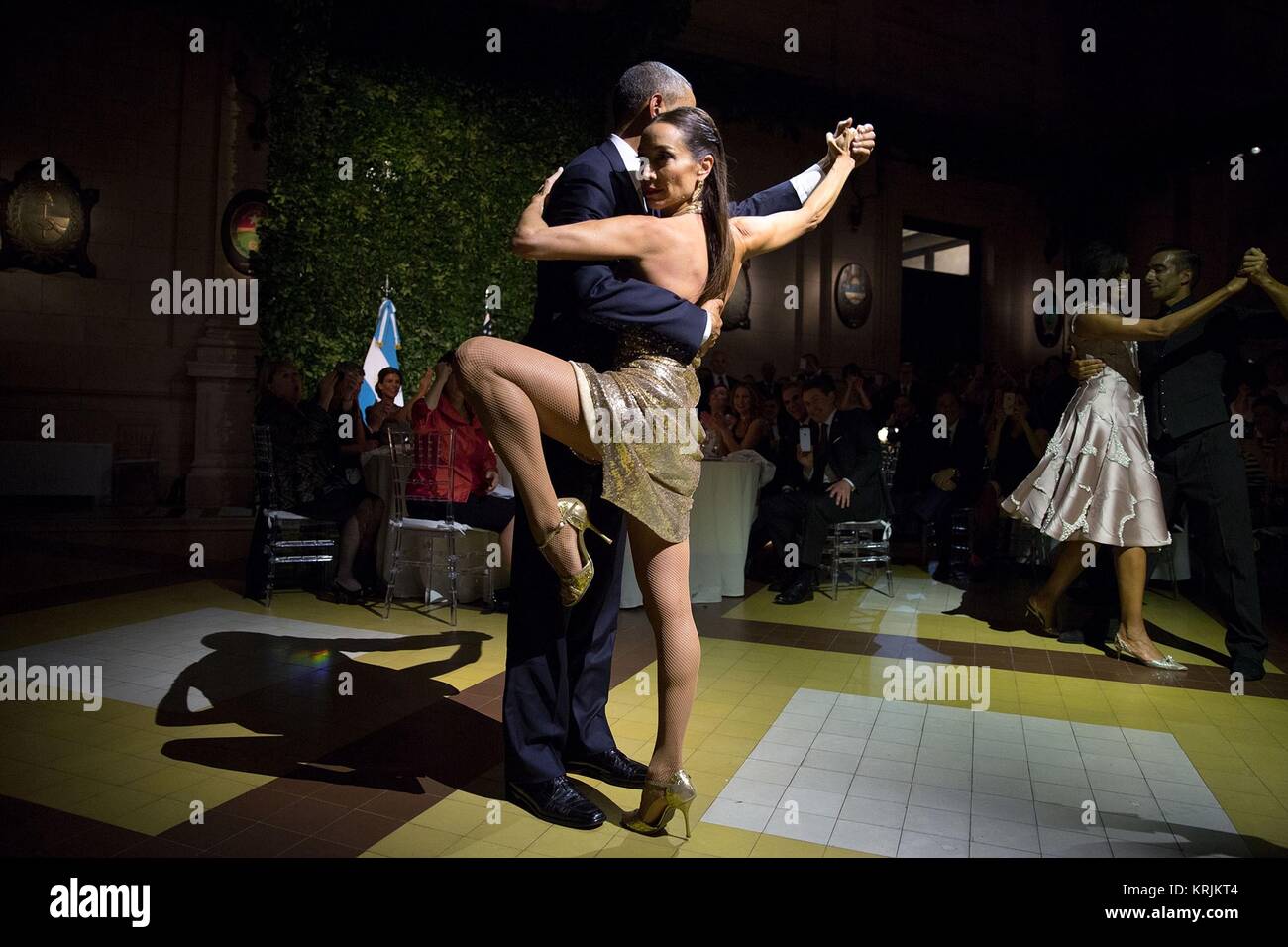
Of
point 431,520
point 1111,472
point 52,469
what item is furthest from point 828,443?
point 52,469

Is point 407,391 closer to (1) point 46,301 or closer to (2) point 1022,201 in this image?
(1) point 46,301

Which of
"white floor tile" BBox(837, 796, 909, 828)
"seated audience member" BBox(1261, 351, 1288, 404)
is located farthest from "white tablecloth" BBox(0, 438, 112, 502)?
"seated audience member" BBox(1261, 351, 1288, 404)

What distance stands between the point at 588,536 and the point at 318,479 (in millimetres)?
3676

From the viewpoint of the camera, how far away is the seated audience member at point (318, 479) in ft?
18.4

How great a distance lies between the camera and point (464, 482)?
5398mm

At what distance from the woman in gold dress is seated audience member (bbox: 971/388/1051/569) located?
210 inches

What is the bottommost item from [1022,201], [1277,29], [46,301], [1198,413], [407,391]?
[1198,413]

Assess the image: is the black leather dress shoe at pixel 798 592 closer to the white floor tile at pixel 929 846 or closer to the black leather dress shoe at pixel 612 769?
the black leather dress shoe at pixel 612 769

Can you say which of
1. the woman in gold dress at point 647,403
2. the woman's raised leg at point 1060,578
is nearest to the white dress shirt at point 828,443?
the woman's raised leg at point 1060,578

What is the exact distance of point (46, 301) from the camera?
9.21 metres

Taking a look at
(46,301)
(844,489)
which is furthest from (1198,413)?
(46,301)

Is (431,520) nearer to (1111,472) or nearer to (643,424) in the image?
(643,424)

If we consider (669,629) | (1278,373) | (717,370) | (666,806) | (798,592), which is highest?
(717,370)
